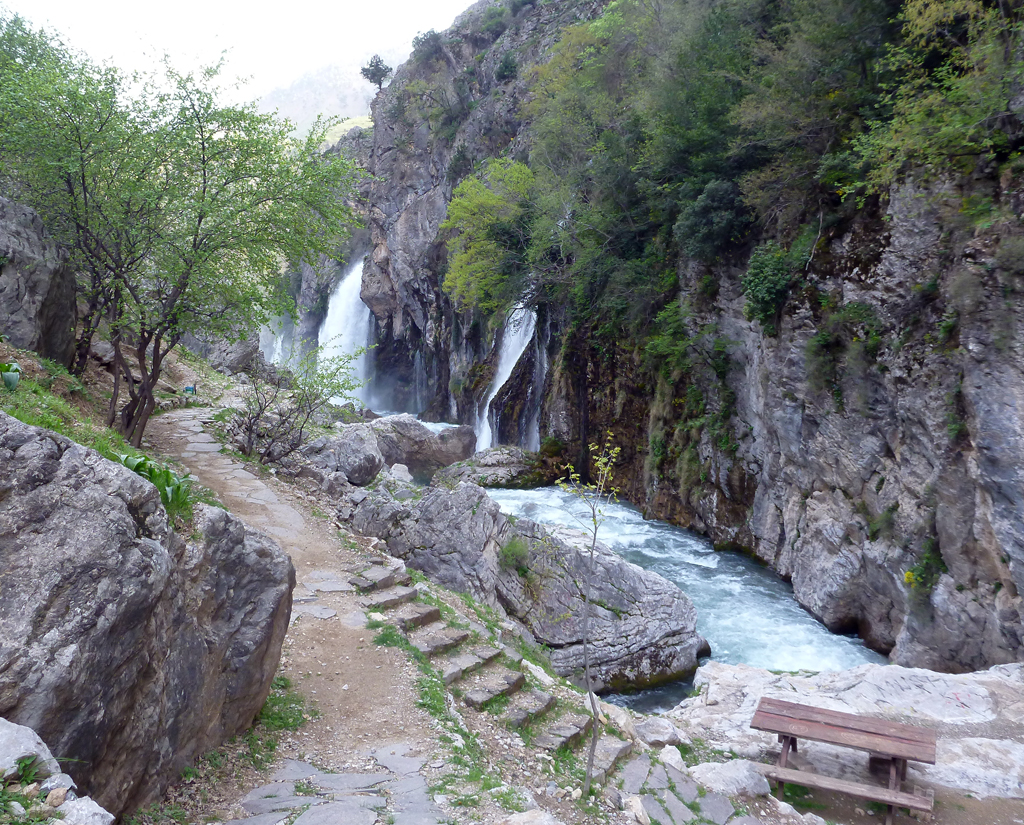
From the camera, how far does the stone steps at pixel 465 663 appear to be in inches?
264

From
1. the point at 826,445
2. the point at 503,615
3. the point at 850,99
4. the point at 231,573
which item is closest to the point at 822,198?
the point at 850,99

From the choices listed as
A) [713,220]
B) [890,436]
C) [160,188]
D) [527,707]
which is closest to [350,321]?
[713,220]

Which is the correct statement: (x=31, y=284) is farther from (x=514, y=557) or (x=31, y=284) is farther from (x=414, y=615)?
(x=514, y=557)

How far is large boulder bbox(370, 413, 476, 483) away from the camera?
77.0 ft

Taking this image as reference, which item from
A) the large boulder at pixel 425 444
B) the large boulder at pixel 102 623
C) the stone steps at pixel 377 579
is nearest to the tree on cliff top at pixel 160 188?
the stone steps at pixel 377 579

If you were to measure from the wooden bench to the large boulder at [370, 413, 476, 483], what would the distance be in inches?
657

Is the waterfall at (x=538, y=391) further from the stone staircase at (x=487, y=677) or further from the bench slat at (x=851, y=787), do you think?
the bench slat at (x=851, y=787)

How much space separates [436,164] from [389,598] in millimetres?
35139

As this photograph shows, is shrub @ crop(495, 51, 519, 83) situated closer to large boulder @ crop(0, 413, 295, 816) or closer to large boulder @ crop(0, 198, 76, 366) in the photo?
large boulder @ crop(0, 198, 76, 366)

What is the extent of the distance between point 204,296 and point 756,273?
10.9m

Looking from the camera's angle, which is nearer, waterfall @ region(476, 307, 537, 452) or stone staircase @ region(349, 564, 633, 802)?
stone staircase @ region(349, 564, 633, 802)

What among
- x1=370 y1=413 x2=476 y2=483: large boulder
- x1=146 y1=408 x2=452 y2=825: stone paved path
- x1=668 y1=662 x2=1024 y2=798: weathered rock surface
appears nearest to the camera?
x1=146 y1=408 x2=452 y2=825: stone paved path

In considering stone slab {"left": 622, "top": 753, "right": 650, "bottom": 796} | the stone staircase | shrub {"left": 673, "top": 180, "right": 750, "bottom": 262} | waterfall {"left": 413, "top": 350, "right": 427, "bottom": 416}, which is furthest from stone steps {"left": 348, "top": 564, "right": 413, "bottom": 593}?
waterfall {"left": 413, "top": 350, "right": 427, "bottom": 416}

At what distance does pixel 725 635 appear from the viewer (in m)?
11.6
